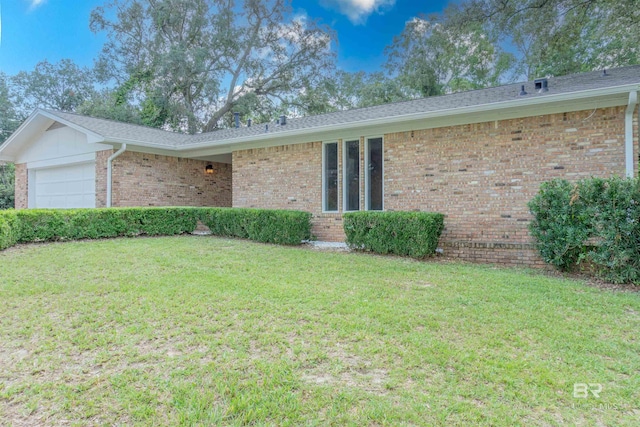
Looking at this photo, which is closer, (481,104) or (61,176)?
(481,104)

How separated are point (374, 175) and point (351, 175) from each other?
635 millimetres

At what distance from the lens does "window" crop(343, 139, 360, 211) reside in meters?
9.48

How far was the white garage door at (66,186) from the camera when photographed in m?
12.2

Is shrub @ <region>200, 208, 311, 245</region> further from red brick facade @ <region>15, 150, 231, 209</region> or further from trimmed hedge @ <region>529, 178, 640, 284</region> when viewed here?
trimmed hedge @ <region>529, 178, 640, 284</region>

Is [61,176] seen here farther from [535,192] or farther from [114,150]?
[535,192]

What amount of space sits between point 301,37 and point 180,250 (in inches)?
856

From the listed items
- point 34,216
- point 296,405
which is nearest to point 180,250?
point 34,216

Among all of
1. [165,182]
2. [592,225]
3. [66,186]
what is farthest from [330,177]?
[66,186]

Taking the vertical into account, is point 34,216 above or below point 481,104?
below

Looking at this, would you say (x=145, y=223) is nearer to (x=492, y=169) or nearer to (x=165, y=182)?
(x=165, y=182)

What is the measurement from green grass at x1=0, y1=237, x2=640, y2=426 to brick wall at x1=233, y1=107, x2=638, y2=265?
2.12 metres

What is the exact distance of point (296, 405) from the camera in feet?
7.90

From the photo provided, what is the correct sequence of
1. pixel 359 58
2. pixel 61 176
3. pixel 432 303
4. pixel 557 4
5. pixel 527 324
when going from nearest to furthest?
1. pixel 527 324
2. pixel 432 303
3. pixel 557 4
4. pixel 61 176
5. pixel 359 58

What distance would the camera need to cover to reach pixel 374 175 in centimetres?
925
